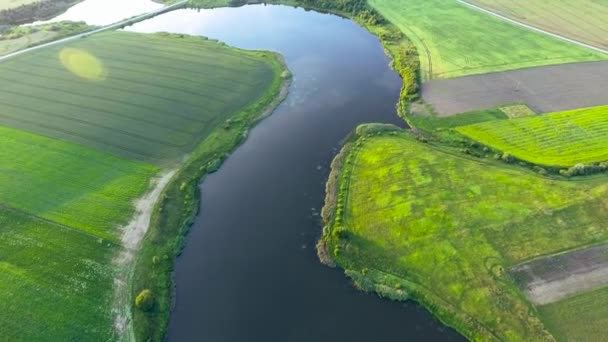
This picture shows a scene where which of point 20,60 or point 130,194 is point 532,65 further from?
point 20,60

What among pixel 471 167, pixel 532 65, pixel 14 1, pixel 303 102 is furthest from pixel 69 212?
pixel 14 1

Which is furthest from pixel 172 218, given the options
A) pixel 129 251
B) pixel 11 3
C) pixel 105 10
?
pixel 11 3

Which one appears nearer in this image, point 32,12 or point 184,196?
point 184,196

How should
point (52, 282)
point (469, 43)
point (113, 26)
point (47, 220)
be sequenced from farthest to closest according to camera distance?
point (113, 26) < point (469, 43) < point (47, 220) < point (52, 282)

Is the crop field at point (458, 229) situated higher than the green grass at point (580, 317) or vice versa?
the crop field at point (458, 229)

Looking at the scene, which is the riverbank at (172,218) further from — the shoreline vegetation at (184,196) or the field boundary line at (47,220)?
the field boundary line at (47,220)

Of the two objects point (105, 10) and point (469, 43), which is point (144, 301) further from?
point (105, 10)

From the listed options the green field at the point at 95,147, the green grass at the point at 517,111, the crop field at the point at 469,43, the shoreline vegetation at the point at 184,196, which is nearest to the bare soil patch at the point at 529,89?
the green grass at the point at 517,111

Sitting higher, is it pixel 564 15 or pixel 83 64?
pixel 83 64
